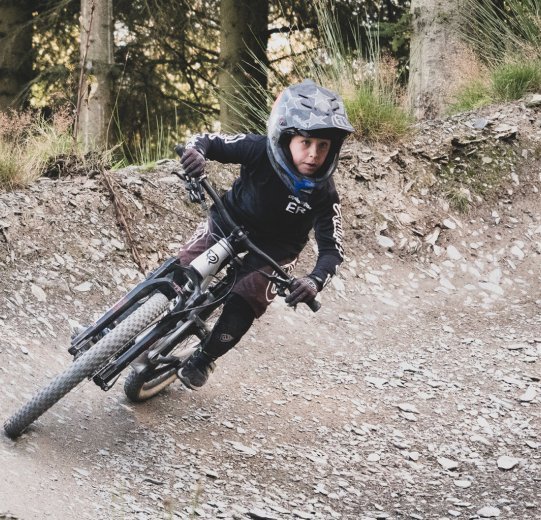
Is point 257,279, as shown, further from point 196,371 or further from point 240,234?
point 196,371

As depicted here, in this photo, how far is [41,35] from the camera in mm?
12266

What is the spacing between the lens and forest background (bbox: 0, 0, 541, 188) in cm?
790

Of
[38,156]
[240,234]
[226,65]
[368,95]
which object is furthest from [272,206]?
[226,65]

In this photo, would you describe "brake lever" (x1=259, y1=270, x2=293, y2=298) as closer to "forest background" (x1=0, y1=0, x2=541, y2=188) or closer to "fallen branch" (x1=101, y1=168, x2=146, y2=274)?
"fallen branch" (x1=101, y1=168, x2=146, y2=274)

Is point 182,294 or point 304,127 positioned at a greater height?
point 304,127

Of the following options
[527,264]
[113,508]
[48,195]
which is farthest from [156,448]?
[527,264]

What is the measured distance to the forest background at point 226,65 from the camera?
25.9 ft

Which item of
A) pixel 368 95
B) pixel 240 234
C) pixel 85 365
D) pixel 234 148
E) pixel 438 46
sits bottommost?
pixel 85 365

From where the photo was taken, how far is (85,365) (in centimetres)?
381

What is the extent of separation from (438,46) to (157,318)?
20.5 feet

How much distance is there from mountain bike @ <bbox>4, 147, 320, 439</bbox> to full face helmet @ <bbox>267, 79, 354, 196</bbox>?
379 mm

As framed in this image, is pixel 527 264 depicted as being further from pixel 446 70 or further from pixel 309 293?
pixel 309 293

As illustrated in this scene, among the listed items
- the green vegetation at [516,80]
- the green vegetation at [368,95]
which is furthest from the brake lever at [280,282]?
the green vegetation at [516,80]

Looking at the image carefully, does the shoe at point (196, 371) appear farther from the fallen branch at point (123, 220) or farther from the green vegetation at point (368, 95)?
the green vegetation at point (368, 95)
